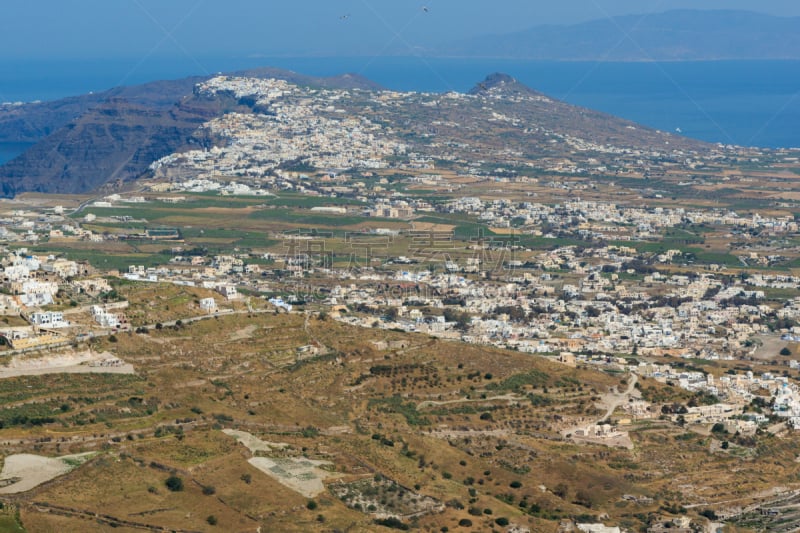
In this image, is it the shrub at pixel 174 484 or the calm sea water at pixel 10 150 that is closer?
the shrub at pixel 174 484

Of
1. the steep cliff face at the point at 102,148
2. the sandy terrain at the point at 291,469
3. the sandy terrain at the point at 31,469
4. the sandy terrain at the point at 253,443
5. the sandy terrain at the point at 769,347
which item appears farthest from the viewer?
the steep cliff face at the point at 102,148

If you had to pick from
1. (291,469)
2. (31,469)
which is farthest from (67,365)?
(291,469)

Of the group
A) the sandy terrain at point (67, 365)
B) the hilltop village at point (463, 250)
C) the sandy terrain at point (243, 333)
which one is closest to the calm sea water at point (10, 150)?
the hilltop village at point (463, 250)

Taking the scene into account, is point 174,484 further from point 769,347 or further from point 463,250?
point 463,250

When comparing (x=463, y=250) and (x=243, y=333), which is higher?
(x=243, y=333)

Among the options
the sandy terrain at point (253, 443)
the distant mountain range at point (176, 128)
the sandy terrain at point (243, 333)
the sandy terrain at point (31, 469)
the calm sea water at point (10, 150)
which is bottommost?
the sandy terrain at point (253, 443)

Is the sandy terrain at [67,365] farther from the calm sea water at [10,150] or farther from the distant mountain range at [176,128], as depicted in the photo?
the calm sea water at [10,150]

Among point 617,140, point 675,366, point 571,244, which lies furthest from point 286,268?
point 617,140

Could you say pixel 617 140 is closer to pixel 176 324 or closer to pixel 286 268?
pixel 286 268
